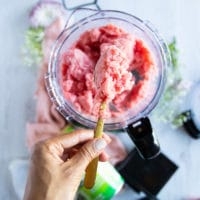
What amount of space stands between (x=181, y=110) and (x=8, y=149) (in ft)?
1.51

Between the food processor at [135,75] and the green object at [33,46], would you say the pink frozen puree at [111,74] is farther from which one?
the green object at [33,46]

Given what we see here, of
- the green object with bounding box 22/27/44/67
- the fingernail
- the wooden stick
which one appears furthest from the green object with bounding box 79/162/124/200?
the green object with bounding box 22/27/44/67

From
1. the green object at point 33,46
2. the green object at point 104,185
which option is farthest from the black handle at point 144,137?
the green object at point 33,46

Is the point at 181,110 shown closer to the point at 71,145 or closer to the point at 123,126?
the point at 123,126

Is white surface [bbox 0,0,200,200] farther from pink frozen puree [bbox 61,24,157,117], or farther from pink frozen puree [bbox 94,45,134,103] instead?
pink frozen puree [bbox 94,45,134,103]

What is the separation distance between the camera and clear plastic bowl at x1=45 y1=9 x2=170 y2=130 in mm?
1064

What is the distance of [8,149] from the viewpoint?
121 cm

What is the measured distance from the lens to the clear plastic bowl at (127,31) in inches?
41.9

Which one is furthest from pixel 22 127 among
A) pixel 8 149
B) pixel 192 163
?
pixel 192 163

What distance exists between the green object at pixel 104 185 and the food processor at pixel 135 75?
98 mm

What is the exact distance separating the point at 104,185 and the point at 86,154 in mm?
228

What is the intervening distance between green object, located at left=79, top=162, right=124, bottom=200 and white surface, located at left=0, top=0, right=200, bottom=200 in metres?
0.15

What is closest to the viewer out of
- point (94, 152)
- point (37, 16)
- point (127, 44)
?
point (94, 152)

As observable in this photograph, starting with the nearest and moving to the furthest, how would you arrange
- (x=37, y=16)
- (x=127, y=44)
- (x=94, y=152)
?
(x=94, y=152) → (x=127, y=44) → (x=37, y=16)
